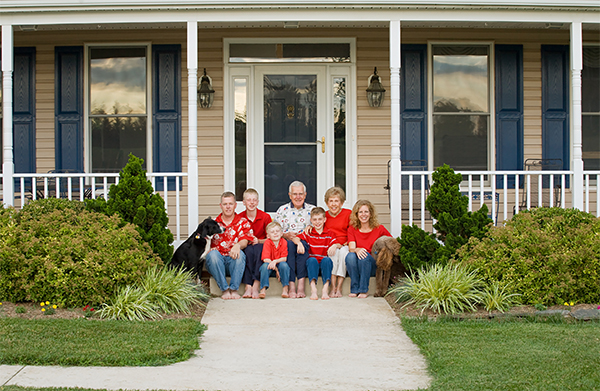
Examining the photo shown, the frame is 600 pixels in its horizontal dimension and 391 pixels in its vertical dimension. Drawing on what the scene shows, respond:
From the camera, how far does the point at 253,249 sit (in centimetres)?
608

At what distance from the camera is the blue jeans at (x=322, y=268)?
5.99 meters

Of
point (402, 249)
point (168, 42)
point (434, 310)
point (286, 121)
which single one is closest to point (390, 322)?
point (434, 310)

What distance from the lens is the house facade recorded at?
7.88 m

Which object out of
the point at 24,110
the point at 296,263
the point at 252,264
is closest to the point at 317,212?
the point at 296,263

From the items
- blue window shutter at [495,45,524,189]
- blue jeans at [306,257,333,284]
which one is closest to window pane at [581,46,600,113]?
blue window shutter at [495,45,524,189]

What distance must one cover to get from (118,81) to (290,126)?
91.0 inches

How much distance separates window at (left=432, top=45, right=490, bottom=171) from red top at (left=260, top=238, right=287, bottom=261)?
293cm

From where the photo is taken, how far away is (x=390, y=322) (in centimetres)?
510

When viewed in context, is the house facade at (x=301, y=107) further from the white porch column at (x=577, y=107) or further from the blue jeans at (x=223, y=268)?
the blue jeans at (x=223, y=268)

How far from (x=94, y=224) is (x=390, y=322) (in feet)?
9.43

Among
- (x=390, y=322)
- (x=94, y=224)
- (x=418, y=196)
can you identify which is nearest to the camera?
(x=390, y=322)

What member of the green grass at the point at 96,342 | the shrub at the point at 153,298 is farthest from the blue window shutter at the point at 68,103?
the green grass at the point at 96,342

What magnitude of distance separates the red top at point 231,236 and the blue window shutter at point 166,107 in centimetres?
192

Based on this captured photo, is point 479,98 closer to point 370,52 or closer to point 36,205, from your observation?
point 370,52
